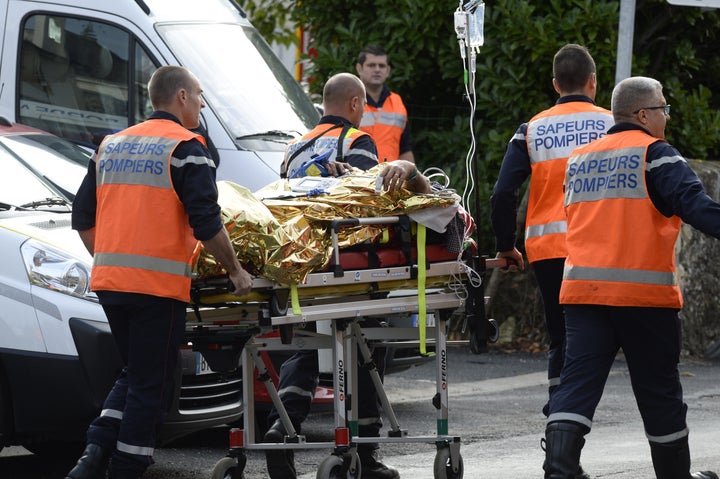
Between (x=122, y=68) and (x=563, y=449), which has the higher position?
(x=122, y=68)

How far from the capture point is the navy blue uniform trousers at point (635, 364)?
564 cm

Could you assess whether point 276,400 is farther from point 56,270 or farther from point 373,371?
point 56,270

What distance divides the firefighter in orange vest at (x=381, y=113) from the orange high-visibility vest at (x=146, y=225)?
4389 mm

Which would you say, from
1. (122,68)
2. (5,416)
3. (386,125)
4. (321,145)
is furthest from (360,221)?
(386,125)

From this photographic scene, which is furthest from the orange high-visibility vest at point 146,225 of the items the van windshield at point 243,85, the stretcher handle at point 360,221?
the van windshield at point 243,85

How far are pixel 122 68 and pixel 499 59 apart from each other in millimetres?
3738

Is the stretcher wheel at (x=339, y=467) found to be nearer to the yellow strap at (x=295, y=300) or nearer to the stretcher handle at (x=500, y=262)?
the yellow strap at (x=295, y=300)

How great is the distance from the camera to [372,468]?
6773mm

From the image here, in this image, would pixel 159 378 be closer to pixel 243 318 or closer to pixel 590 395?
pixel 243 318

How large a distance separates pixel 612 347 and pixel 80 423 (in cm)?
237

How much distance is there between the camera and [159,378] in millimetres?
5824

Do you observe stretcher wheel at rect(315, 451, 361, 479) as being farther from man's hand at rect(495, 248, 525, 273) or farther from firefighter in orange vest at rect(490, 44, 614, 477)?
man's hand at rect(495, 248, 525, 273)

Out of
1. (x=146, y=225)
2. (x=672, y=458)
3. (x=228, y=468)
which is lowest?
(x=228, y=468)

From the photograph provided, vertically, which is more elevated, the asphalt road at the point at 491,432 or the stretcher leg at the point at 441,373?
the stretcher leg at the point at 441,373
